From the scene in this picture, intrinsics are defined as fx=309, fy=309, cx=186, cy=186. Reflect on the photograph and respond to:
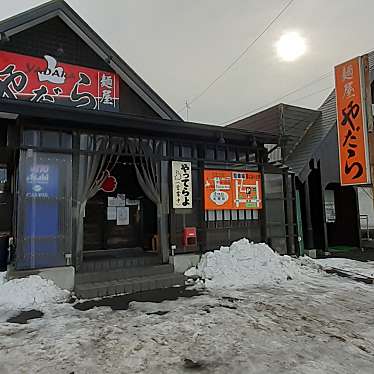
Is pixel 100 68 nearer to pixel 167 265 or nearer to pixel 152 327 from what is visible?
pixel 167 265

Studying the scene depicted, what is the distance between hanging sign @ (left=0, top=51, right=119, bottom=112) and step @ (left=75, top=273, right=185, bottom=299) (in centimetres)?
450

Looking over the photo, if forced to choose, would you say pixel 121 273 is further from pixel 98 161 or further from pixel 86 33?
pixel 86 33

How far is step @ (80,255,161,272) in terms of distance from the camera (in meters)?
6.65

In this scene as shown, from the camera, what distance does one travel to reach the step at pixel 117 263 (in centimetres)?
665

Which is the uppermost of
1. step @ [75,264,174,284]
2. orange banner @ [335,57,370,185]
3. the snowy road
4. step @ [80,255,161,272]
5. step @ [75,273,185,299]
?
orange banner @ [335,57,370,185]

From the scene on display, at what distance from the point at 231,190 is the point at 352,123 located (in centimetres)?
344

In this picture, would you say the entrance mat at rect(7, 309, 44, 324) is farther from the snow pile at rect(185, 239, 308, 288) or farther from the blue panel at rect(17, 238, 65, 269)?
the snow pile at rect(185, 239, 308, 288)

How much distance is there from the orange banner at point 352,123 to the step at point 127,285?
4923 millimetres

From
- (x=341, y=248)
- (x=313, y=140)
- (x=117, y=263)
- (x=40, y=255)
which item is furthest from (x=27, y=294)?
(x=313, y=140)

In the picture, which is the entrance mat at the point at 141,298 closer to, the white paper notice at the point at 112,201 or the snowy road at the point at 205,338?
the snowy road at the point at 205,338

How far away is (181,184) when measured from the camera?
7695mm

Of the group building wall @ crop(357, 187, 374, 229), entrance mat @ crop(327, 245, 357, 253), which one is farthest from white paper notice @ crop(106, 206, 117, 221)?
building wall @ crop(357, 187, 374, 229)

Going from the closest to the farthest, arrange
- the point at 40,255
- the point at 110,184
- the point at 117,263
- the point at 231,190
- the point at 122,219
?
the point at 40,255 < the point at 117,263 < the point at 231,190 < the point at 110,184 < the point at 122,219

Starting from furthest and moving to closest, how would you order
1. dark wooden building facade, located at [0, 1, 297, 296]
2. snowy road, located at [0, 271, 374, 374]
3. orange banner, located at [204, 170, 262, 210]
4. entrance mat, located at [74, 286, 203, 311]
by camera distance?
orange banner, located at [204, 170, 262, 210] < dark wooden building facade, located at [0, 1, 297, 296] < entrance mat, located at [74, 286, 203, 311] < snowy road, located at [0, 271, 374, 374]
